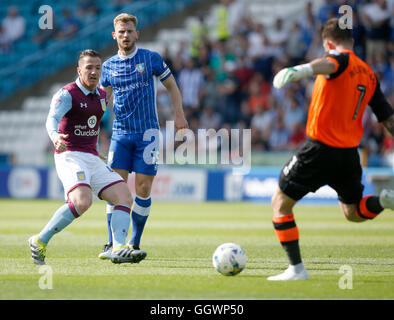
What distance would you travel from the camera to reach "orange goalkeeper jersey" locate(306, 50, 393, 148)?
650cm

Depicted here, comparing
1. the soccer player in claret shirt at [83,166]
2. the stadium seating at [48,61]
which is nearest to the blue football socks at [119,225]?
the soccer player in claret shirt at [83,166]

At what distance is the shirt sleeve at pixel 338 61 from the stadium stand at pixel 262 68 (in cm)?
1191

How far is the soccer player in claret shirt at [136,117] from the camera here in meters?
8.59

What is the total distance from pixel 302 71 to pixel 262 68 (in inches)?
569

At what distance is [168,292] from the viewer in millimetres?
5891

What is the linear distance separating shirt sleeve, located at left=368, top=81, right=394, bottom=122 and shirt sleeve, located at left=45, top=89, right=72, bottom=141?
3.11 metres

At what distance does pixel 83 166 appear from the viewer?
7781 mm

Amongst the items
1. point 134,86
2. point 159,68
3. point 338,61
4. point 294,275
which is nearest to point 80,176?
point 134,86

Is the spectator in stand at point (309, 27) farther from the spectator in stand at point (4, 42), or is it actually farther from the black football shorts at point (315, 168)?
the black football shorts at point (315, 168)

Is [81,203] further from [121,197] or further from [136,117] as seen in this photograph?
[136,117]

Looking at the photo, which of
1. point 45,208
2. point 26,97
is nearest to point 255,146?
point 45,208

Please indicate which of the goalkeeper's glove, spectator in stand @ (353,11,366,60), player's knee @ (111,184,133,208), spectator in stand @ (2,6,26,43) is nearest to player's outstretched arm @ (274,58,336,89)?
the goalkeeper's glove

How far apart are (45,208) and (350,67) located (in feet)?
39.5
